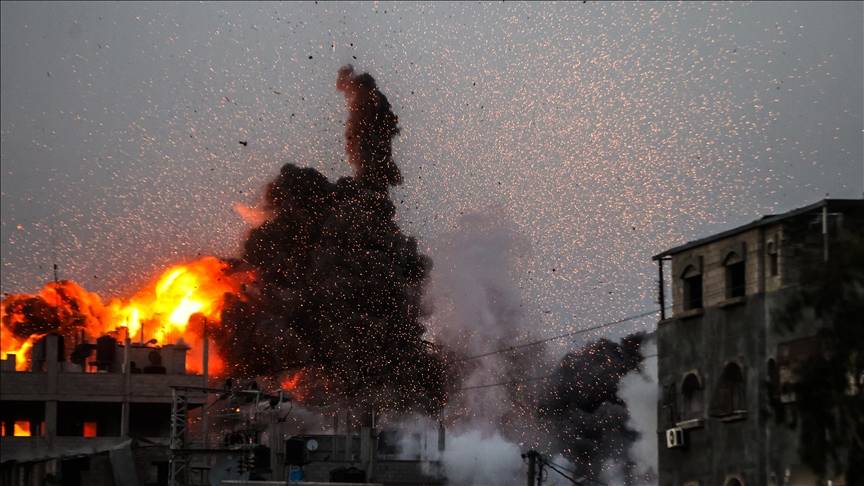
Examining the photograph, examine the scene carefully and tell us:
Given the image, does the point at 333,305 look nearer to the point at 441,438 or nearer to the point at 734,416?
the point at 441,438

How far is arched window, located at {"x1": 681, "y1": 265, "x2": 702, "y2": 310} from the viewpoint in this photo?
58.0 meters

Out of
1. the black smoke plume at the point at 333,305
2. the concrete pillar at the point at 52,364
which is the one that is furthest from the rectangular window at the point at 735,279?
the black smoke plume at the point at 333,305

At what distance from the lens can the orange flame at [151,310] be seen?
107 meters

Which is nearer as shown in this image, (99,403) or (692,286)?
(692,286)

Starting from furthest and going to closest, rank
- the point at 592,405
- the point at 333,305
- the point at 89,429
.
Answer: the point at 592,405 < the point at 333,305 < the point at 89,429

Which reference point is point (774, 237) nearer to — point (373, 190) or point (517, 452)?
point (517, 452)

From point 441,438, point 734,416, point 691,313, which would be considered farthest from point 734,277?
point 441,438

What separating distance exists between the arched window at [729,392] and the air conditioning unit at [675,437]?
2.31 metres

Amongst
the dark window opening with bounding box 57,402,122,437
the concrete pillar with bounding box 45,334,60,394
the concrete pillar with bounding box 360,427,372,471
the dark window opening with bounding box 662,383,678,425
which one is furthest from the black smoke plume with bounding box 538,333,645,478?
the dark window opening with bounding box 662,383,678,425

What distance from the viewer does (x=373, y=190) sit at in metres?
119

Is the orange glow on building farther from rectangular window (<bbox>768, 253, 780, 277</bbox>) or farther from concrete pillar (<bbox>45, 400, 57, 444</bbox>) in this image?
rectangular window (<bbox>768, 253, 780, 277</bbox>)

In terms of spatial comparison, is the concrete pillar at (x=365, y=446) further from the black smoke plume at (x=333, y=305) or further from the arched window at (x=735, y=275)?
the arched window at (x=735, y=275)

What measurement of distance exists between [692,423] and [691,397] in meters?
1.17

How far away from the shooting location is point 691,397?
190ft
